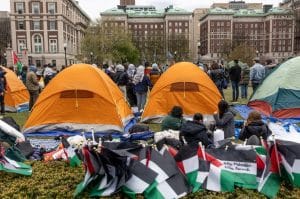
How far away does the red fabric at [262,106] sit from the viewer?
12027mm

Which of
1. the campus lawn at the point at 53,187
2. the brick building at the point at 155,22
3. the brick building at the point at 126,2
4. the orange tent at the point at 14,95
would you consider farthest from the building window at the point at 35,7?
the brick building at the point at 126,2

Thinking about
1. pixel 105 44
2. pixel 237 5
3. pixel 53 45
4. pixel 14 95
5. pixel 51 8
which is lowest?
pixel 14 95

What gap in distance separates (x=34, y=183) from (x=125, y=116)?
5229 millimetres

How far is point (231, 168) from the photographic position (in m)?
5.62

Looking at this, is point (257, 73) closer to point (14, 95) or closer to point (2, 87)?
point (14, 95)

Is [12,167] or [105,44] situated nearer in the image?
[12,167]

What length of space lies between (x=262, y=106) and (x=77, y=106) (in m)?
6.61

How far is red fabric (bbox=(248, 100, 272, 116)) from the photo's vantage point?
12027 mm

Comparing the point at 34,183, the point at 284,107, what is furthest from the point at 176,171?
the point at 284,107

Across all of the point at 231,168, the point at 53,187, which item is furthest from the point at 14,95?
the point at 231,168

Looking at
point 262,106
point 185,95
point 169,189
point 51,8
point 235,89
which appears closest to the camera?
point 169,189

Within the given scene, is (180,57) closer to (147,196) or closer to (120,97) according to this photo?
(120,97)

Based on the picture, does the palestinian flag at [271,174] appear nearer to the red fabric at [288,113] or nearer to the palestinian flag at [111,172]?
the palestinian flag at [111,172]

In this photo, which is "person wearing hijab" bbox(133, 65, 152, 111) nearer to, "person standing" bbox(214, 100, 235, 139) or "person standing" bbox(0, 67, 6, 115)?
"person standing" bbox(0, 67, 6, 115)
